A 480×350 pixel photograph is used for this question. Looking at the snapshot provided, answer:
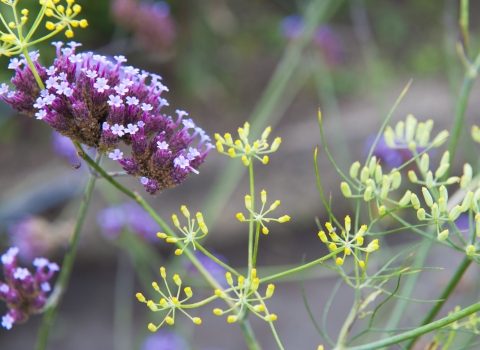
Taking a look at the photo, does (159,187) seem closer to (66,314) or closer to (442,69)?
(66,314)

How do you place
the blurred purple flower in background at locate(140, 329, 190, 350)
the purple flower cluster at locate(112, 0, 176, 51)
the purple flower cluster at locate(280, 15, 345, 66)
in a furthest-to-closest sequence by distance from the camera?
1. the purple flower cluster at locate(280, 15, 345, 66)
2. the purple flower cluster at locate(112, 0, 176, 51)
3. the blurred purple flower in background at locate(140, 329, 190, 350)

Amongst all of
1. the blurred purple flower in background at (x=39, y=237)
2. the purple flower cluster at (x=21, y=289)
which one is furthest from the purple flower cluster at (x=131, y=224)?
the purple flower cluster at (x=21, y=289)

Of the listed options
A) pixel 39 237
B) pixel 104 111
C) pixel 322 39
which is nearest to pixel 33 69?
pixel 104 111

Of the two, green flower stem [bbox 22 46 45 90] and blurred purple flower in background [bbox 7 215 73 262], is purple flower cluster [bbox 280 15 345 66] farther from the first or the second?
green flower stem [bbox 22 46 45 90]

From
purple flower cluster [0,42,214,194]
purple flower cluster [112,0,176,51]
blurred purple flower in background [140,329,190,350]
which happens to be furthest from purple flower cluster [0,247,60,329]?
purple flower cluster [112,0,176,51]

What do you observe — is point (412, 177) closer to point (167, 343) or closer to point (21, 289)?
point (21, 289)
